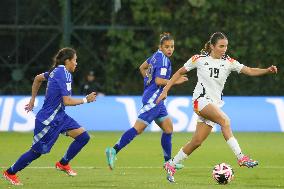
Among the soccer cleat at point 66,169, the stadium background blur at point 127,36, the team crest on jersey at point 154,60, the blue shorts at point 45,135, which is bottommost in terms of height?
the stadium background blur at point 127,36

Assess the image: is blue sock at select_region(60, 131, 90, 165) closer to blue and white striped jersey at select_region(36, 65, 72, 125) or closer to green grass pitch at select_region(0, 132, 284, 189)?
green grass pitch at select_region(0, 132, 284, 189)

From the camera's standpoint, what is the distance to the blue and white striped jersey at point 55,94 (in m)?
13.0

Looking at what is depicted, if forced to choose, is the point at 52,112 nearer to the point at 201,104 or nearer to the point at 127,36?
the point at 201,104

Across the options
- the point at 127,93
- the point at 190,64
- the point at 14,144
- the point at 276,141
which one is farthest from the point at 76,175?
the point at 127,93

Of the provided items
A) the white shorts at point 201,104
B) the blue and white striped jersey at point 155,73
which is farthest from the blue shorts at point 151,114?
the white shorts at point 201,104

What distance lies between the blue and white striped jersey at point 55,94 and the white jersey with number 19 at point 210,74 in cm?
171

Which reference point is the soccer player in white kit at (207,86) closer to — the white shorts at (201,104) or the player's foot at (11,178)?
the white shorts at (201,104)

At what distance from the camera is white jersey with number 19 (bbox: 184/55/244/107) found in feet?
44.0

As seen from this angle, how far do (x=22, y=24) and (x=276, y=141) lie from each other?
31.1 feet

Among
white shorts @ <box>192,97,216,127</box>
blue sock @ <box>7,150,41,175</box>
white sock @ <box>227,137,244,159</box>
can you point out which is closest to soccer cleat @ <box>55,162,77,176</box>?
blue sock @ <box>7,150,41,175</box>

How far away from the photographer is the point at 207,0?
28.1m

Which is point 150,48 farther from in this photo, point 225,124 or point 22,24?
point 225,124

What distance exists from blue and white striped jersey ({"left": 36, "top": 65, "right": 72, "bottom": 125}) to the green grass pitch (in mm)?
910

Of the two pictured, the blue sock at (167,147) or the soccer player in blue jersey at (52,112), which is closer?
the soccer player in blue jersey at (52,112)
